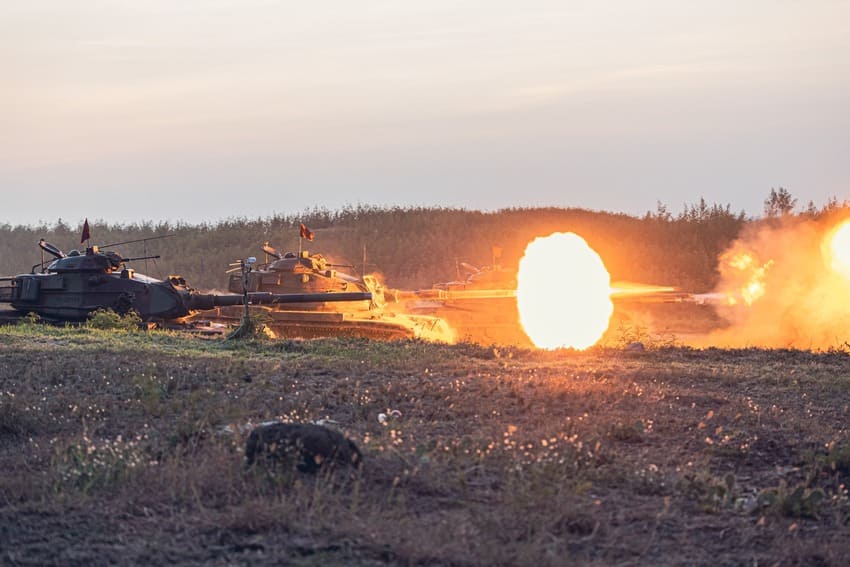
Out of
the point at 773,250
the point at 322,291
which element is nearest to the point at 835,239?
the point at 773,250

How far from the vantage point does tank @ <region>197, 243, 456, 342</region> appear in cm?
2341

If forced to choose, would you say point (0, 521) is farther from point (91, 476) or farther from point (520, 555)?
point (520, 555)

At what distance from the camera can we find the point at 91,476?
728 cm

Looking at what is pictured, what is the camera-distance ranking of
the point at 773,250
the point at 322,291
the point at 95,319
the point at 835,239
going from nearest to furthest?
the point at 95,319, the point at 322,291, the point at 835,239, the point at 773,250

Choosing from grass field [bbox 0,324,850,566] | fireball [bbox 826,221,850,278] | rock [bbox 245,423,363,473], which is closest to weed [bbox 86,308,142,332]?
grass field [bbox 0,324,850,566]

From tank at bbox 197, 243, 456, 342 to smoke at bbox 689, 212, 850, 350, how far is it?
8441 mm

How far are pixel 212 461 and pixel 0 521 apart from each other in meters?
1.43

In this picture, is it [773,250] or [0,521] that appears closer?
[0,521]

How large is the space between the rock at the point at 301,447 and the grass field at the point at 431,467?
0.37 feet

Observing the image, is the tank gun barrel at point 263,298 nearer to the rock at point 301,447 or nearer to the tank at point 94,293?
the tank at point 94,293

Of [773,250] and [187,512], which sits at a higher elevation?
[773,250]

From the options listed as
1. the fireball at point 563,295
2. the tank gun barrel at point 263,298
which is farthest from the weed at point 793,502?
the fireball at point 563,295

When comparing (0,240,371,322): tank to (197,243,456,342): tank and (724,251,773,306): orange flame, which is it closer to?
(197,243,456,342): tank

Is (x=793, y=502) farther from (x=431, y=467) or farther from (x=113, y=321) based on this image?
(x=113, y=321)
